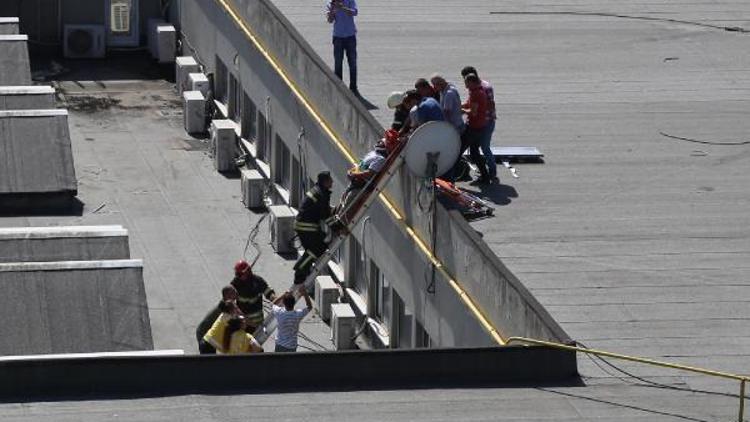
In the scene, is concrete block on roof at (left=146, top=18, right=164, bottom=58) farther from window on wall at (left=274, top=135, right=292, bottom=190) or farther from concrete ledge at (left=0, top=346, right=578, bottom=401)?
concrete ledge at (left=0, top=346, right=578, bottom=401)

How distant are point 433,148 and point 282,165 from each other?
1167 cm

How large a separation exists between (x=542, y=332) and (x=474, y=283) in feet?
8.06

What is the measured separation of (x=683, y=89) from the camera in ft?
96.0

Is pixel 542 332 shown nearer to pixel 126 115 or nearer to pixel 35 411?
pixel 35 411

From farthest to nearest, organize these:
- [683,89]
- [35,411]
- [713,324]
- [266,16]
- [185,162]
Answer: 1. [185,162]
2. [266,16]
3. [683,89]
4. [713,324]
5. [35,411]

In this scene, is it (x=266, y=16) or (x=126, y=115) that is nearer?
(x=266, y=16)

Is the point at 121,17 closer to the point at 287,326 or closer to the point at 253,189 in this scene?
the point at 253,189

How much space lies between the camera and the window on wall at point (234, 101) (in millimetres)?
35438

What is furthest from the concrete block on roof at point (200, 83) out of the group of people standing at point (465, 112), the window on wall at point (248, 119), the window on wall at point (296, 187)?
the group of people standing at point (465, 112)

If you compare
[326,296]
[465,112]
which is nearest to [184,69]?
[326,296]

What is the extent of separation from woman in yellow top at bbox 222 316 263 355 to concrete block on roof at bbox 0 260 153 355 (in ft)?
4.30

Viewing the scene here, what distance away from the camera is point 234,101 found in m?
36.1

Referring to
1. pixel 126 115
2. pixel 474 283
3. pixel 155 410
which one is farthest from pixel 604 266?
pixel 126 115

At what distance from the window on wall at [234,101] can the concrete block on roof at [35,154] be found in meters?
6.26
